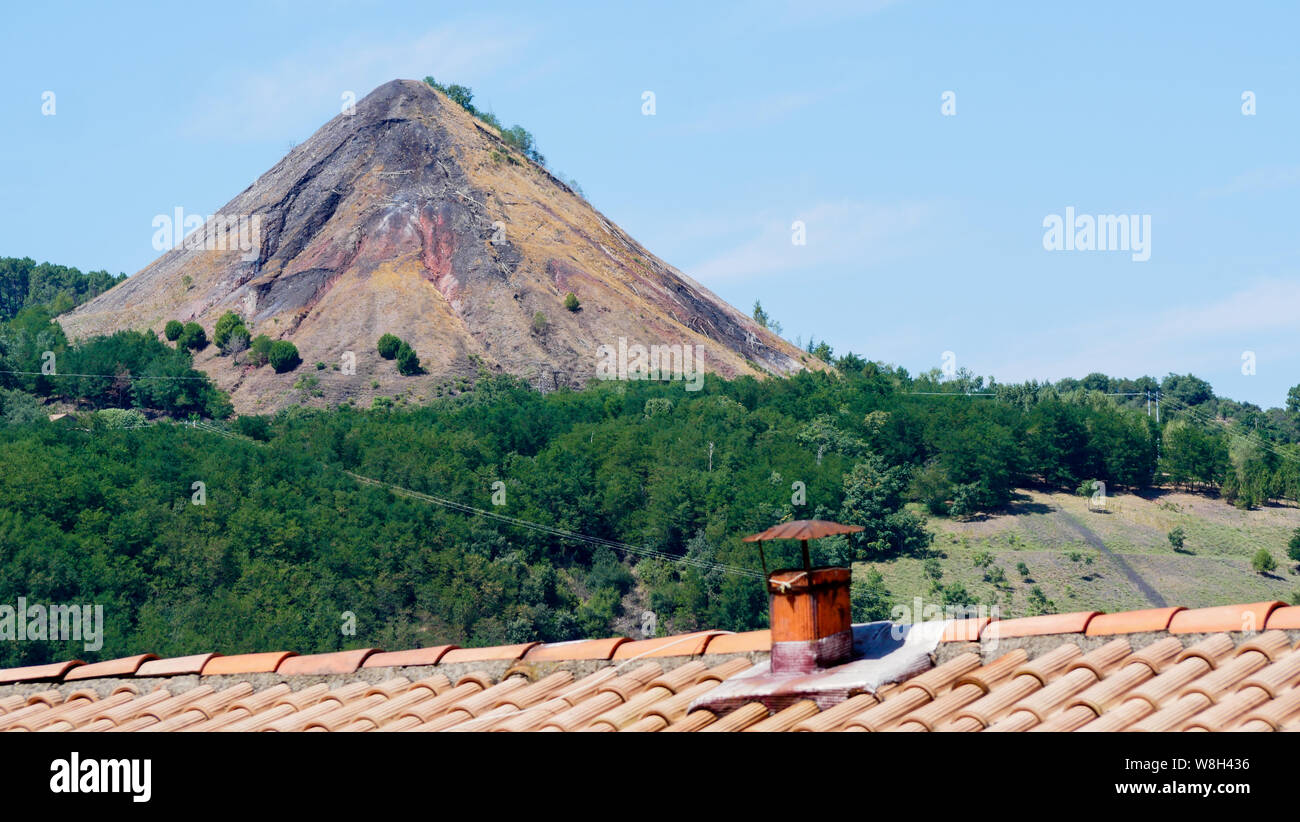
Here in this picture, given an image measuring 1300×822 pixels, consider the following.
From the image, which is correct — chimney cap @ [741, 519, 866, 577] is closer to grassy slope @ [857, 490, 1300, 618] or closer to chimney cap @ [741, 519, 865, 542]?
chimney cap @ [741, 519, 865, 542]

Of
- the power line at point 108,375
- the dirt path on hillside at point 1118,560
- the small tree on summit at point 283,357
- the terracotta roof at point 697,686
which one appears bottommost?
the dirt path on hillside at point 1118,560

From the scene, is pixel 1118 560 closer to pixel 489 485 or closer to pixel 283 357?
pixel 489 485

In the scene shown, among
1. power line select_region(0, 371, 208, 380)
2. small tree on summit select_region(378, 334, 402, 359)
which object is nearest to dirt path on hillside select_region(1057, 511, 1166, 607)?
small tree on summit select_region(378, 334, 402, 359)

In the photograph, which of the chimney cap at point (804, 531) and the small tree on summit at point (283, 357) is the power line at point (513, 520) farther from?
the chimney cap at point (804, 531)

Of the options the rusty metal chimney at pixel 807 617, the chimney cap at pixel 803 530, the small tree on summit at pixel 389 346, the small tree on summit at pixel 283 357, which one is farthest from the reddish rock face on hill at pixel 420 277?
the rusty metal chimney at pixel 807 617

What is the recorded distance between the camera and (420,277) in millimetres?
110812

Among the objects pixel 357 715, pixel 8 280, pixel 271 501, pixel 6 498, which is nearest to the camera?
pixel 357 715

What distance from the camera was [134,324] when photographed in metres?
112

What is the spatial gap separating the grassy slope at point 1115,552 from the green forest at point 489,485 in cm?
196

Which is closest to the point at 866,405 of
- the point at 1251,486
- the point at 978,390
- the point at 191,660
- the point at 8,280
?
the point at 978,390

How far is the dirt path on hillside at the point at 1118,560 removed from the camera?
252 ft

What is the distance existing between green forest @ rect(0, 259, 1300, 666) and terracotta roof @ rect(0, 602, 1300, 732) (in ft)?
187
